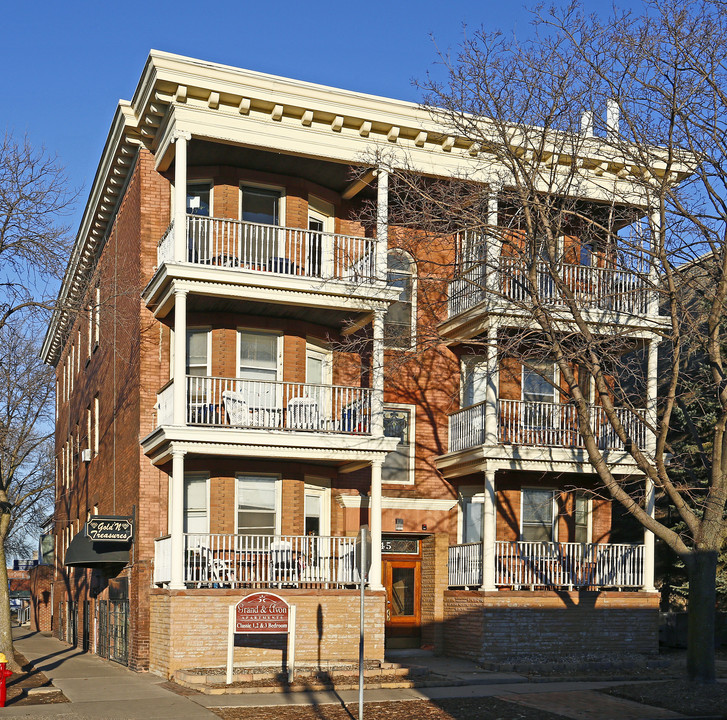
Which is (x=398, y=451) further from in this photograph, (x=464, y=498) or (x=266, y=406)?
(x=266, y=406)

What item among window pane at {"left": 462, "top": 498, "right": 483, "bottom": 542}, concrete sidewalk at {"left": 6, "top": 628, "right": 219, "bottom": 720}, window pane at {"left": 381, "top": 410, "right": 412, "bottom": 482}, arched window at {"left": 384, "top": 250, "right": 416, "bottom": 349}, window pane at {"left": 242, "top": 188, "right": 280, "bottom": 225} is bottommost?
concrete sidewalk at {"left": 6, "top": 628, "right": 219, "bottom": 720}

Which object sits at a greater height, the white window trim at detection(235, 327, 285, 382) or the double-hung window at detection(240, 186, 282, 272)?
the double-hung window at detection(240, 186, 282, 272)

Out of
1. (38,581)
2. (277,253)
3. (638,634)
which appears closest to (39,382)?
(38,581)

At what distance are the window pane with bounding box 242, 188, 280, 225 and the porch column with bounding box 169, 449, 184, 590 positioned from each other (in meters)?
6.02

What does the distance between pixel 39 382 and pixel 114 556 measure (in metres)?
19.9

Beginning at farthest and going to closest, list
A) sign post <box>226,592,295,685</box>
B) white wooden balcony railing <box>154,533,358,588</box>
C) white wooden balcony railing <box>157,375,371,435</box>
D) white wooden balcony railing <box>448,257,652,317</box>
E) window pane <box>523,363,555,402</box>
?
1. window pane <box>523,363,555,402</box>
2. white wooden balcony railing <box>448,257,652,317</box>
3. white wooden balcony railing <box>157,375,371,435</box>
4. white wooden balcony railing <box>154,533,358,588</box>
5. sign post <box>226,592,295,685</box>

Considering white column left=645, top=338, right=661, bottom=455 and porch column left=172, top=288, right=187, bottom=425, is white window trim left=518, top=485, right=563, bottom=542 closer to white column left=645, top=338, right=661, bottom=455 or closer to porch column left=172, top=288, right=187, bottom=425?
white column left=645, top=338, right=661, bottom=455

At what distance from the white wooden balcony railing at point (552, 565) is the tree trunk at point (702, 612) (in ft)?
18.3

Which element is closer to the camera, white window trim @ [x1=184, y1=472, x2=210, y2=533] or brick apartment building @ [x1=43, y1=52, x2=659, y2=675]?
brick apartment building @ [x1=43, y1=52, x2=659, y2=675]

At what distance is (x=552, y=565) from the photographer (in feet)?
75.0

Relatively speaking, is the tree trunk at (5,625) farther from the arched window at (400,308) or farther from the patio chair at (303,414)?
the arched window at (400,308)

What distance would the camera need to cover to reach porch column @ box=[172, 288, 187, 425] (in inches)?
792

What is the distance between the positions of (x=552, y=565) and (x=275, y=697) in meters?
8.48

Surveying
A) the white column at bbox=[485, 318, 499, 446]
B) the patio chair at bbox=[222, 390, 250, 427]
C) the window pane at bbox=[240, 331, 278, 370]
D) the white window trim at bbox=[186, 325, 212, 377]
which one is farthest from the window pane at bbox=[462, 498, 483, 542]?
the white window trim at bbox=[186, 325, 212, 377]
